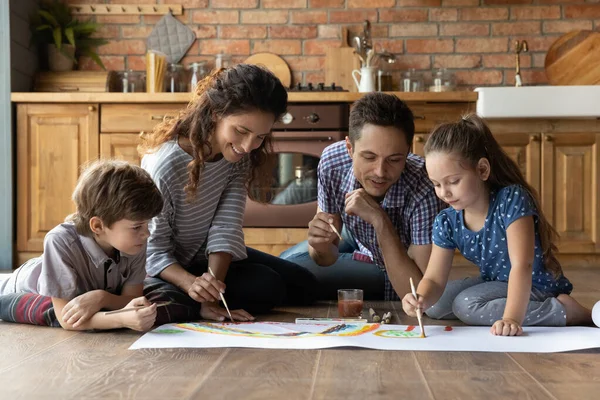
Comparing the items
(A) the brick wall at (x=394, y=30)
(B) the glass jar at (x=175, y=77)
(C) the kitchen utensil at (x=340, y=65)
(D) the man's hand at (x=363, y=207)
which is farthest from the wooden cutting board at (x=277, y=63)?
(D) the man's hand at (x=363, y=207)

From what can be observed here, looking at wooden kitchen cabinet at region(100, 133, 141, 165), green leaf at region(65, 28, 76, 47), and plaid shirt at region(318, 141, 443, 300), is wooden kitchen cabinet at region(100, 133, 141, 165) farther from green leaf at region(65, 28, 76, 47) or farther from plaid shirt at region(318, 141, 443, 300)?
plaid shirt at region(318, 141, 443, 300)

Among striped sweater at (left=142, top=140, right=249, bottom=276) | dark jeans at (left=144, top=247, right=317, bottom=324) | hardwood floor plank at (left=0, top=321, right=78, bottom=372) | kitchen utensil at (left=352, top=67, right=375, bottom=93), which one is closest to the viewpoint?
hardwood floor plank at (left=0, top=321, right=78, bottom=372)

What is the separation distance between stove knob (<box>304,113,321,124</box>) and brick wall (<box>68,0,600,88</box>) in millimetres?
649

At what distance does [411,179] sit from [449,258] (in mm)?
371

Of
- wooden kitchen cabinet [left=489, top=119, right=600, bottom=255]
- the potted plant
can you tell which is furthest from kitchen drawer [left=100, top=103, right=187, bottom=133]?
wooden kitchen cabinet [left=489, top=119, right=600, bottom=255]

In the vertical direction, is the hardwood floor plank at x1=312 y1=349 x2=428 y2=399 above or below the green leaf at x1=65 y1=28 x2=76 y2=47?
below

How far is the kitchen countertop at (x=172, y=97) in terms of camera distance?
4.01 meters

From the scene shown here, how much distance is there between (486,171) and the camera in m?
1.99

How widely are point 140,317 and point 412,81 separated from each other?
3048 mm

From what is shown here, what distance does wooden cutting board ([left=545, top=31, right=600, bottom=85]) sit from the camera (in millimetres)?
4324

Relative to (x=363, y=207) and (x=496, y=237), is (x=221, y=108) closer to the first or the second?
(x=363, y=207)

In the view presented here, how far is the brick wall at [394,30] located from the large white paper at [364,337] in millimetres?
2845

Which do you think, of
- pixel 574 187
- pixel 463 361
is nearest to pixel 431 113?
pixel 574 187

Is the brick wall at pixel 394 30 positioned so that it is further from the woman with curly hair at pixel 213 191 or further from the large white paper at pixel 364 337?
the large white paper at pixel 364 337
